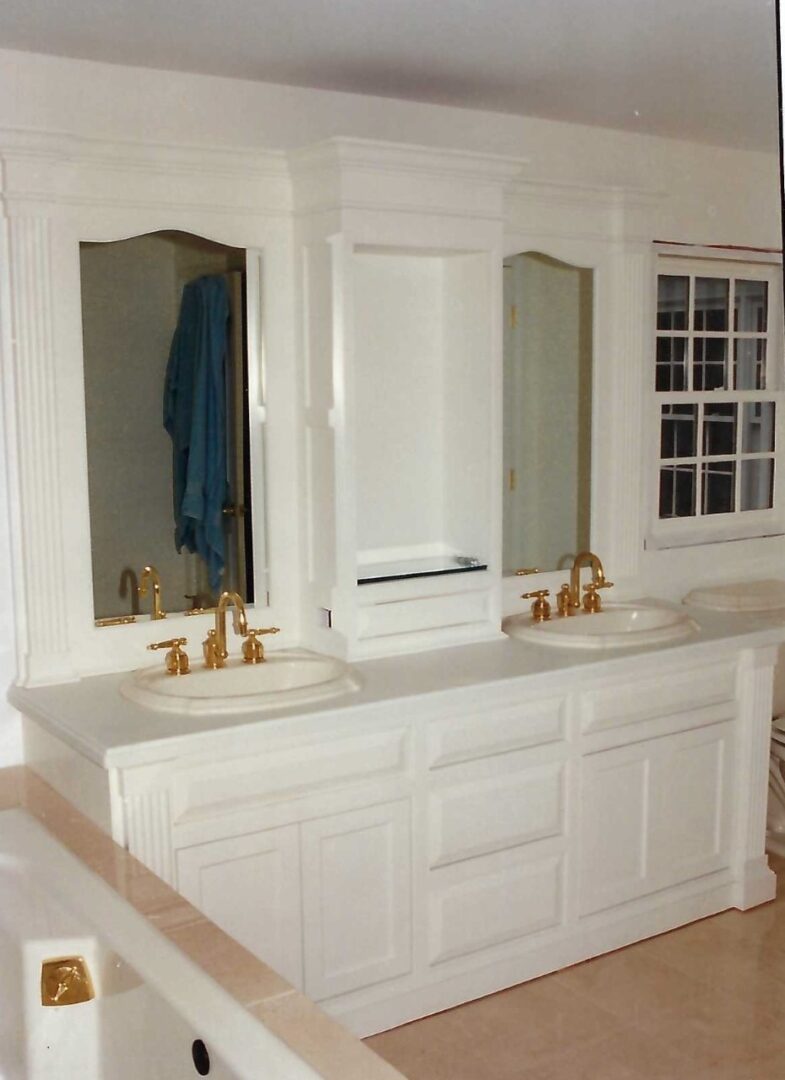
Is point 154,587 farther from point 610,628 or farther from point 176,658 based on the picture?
point 610,628

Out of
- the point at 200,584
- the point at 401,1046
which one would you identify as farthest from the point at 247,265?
the point at 401,1046

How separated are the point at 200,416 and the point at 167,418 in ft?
0.24

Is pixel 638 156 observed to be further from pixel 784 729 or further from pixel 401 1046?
pixel 401 1046

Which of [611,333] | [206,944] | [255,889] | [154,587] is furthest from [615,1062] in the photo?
[611,333]

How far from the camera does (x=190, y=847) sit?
7.38 ft

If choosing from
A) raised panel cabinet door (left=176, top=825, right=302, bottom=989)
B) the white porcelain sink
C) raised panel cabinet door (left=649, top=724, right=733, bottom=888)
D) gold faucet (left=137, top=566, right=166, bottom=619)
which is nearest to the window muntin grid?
raised panel cabinet door (left=649, top=724, right=733, bottom=888)

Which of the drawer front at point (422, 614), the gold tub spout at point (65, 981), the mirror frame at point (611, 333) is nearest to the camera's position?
the gold tub spout at point (65, 981)

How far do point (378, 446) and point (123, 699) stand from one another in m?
0.89

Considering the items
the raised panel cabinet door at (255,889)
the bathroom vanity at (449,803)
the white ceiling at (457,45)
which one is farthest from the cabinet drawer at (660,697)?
the white ceiling at (457,45)

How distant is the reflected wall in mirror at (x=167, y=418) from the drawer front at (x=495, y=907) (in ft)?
2.67

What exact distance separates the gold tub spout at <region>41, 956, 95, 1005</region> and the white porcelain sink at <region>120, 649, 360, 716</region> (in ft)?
1.62

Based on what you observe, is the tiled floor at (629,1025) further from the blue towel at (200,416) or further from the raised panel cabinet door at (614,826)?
the blue towel at (200,416)

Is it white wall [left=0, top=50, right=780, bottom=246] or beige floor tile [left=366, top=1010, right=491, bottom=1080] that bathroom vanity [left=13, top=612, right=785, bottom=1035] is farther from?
white wall [left=0, top=50, right=780, bottom=246]

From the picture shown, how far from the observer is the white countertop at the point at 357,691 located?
85.3 inches
